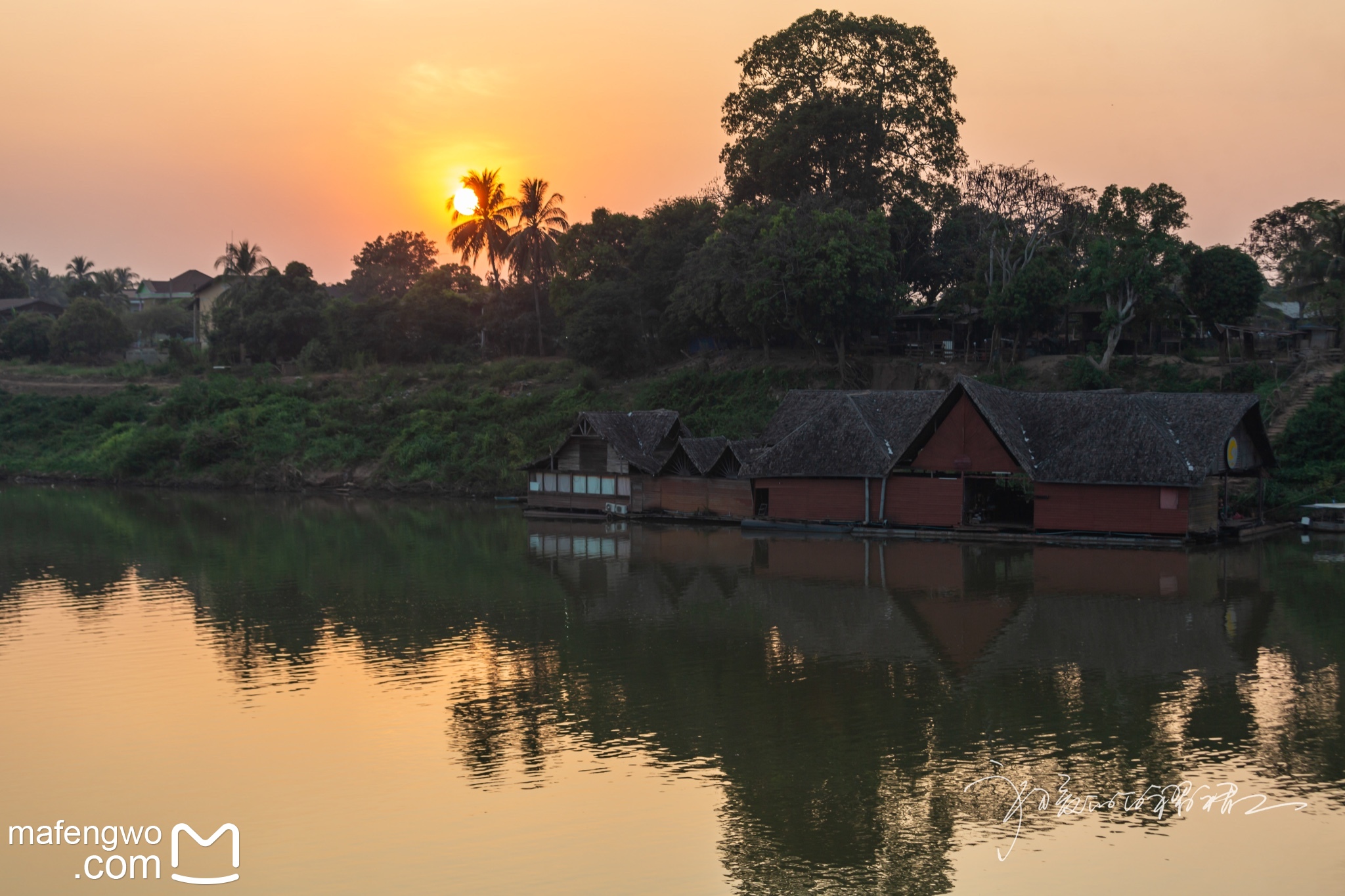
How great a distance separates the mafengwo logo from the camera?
38.9 feet

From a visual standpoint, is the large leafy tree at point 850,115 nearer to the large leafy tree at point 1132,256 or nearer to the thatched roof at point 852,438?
the large leafy tree at point 1132,256

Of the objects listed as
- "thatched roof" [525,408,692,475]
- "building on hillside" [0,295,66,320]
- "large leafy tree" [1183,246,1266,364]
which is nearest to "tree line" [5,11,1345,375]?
"large leafy tree" [1183,246,1266,364]

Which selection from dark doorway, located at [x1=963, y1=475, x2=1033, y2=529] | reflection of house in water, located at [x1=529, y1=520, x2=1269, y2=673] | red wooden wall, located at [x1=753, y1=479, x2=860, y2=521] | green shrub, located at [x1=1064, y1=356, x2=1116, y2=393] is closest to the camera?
reflection of house in water, located at [x1=529, y1=520, x2=1269, y2=673]

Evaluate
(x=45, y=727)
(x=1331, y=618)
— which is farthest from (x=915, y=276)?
(x=45, y=727)

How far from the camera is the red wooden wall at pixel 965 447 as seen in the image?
115 ft

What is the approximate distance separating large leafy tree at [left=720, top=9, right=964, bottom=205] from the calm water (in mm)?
29286

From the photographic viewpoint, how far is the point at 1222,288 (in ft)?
155

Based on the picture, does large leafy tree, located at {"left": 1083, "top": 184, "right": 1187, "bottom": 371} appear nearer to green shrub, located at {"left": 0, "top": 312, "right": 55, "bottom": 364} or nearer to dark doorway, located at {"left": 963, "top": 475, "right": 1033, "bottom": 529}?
dark doorway, located at {"left": 963, "top": 475, "right": 1033, "bottom": 529}

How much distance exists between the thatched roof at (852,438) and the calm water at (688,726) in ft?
22.9

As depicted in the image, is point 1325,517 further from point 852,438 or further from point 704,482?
point 704,482

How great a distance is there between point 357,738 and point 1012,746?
29.3ft

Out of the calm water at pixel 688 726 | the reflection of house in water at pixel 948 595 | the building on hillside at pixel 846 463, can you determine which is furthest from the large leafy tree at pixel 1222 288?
the calm water at pixel 688 726

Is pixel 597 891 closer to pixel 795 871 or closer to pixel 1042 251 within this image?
pixel 795 871

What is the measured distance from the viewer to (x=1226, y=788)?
13.7 metres
